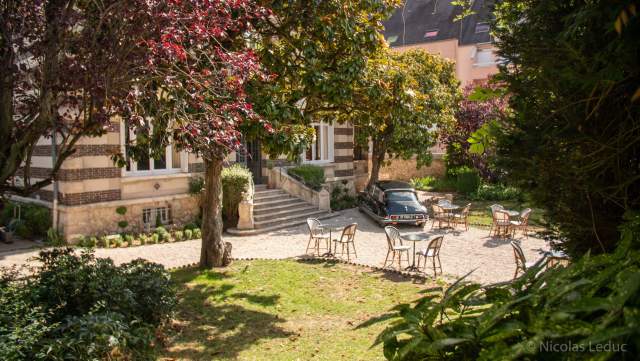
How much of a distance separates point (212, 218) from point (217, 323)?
138 inches

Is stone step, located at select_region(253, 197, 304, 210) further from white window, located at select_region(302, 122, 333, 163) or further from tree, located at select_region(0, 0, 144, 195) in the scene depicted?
tree, located at select_region(0, 0, 144, 195)

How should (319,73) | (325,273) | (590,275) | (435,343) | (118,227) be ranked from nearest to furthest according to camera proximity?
(435,343)
(590,275)
(319,73)
(325,273)
(118,227)

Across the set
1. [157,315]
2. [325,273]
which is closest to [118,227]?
[325,273]

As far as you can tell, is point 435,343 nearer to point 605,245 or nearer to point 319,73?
point 605,245

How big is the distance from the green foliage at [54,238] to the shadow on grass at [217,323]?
5771 millimetres

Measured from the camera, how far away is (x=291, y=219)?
1930cm

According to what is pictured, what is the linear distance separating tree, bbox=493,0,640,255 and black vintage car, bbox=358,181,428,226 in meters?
13.6

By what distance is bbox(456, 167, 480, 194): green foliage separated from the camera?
28.0m

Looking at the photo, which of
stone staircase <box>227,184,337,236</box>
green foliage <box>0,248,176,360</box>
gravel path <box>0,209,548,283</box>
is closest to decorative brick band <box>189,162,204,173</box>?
stone staircase <box>227,184,337,236</box>

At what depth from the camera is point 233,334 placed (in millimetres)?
7730

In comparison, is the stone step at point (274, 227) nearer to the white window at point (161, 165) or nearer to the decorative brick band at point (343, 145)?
the white window at point (161, 165)

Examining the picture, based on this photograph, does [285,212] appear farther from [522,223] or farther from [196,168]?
[522,223]

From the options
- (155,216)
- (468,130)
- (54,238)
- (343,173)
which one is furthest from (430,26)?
(54,238)

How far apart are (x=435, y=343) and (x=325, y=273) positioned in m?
9.13
